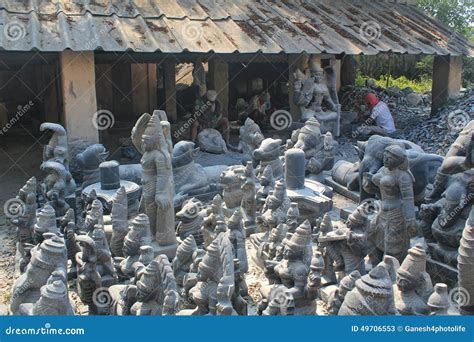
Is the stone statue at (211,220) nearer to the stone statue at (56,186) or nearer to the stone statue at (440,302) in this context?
the stone statue at (56,186)

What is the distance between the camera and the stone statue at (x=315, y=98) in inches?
480

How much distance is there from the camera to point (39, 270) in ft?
13.7

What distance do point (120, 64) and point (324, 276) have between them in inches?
470

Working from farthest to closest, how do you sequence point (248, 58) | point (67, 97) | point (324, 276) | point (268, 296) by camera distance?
point (248, 58) → point (67, 97) → point (324, 276) → point (268, 296)

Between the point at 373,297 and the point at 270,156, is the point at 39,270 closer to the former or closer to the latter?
the point at 373,297

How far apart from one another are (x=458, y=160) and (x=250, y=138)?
481 centimetres

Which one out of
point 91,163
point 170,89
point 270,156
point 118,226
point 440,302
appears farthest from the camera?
point 170,89

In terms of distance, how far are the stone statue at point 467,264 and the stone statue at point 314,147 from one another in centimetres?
426

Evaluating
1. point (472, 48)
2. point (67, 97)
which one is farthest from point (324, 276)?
point (472, 48)

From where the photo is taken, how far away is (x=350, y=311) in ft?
11.9

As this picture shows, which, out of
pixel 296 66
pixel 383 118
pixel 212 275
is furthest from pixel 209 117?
pixel 212 275

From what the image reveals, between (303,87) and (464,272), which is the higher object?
(303,87)

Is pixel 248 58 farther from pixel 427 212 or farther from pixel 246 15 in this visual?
pixel 427 212

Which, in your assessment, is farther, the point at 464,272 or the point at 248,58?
the point at 248,58
